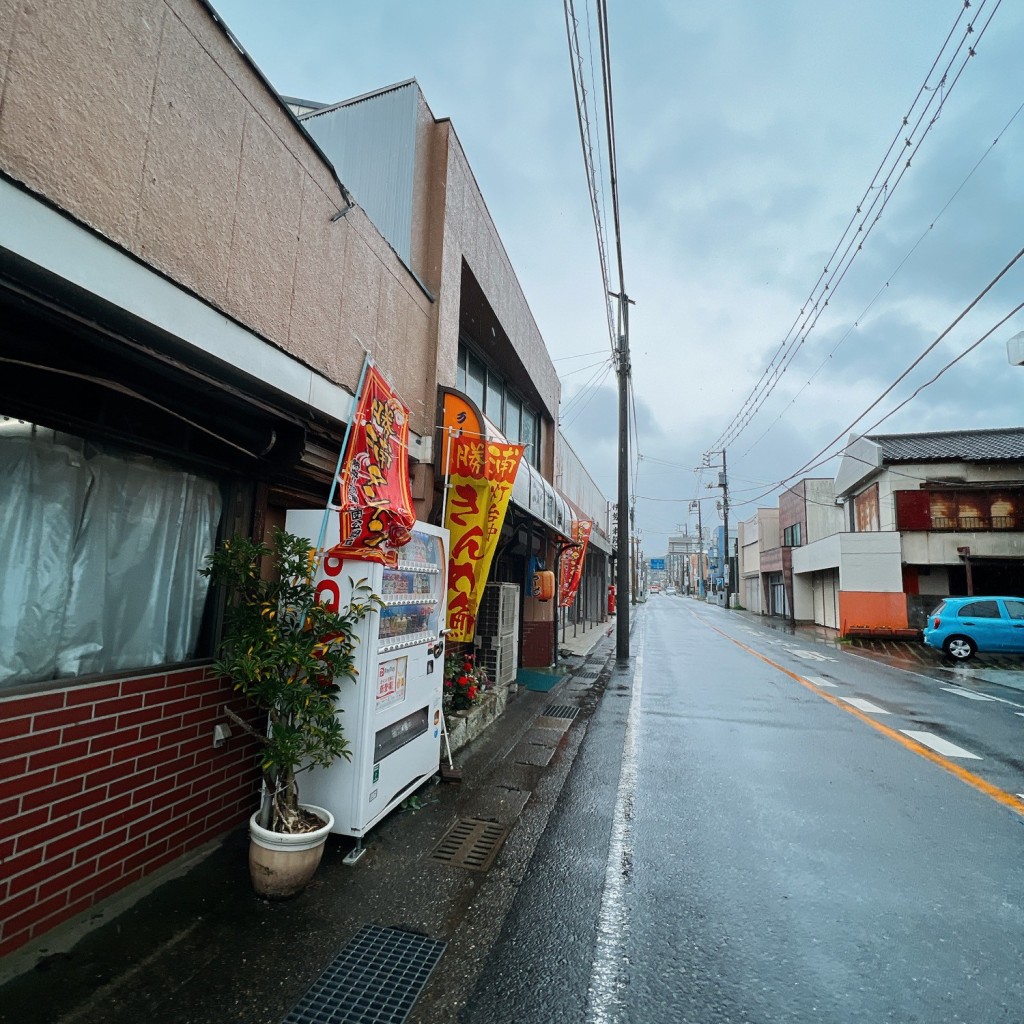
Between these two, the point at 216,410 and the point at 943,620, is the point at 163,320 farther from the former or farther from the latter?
the point at 943,620

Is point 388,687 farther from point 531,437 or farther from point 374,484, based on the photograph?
point 531,437

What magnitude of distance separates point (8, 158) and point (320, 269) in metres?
2.39

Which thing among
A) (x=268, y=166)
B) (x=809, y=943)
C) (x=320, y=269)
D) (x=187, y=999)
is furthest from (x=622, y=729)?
(x=268, y=166)

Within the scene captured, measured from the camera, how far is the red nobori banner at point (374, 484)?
3.71 metres

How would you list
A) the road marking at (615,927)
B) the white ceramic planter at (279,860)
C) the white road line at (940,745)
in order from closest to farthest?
the road marking at (615,927)
the white ceramic planter at (279,860)
the white road line at (940,745)

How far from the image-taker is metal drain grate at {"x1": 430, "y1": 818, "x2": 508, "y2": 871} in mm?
3867

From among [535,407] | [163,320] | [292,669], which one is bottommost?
[292,669]

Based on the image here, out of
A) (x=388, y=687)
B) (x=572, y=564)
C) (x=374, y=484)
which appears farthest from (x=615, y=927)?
(x=572, y=564)

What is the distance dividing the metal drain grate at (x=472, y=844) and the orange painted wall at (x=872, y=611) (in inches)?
856

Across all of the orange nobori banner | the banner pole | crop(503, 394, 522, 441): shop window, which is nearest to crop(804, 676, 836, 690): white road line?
crop(503, 394, 522, 441): shop window

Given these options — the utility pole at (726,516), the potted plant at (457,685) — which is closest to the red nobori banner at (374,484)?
the potted plant at (457,685)

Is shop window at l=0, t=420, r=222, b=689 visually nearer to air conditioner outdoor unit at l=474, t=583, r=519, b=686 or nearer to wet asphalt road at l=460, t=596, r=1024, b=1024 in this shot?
wet asphalt road at l=460, t=596, r=1024, b=1024

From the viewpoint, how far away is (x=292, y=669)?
143 inches

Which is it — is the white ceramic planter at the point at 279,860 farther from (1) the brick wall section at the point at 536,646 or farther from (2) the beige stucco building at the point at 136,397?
(1) the brick wall section at the point at 536,646
